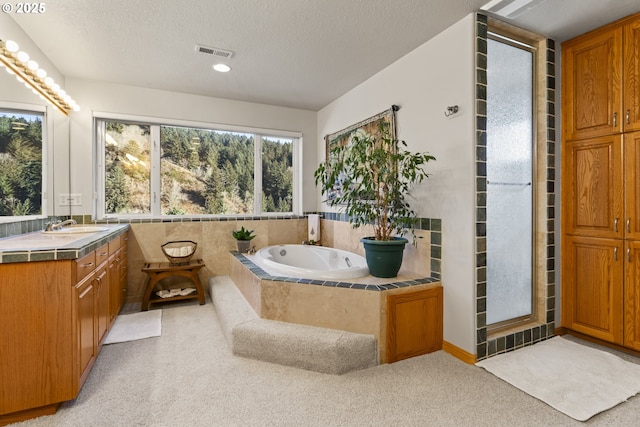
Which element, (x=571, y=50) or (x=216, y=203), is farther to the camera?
(x=216, y=203)

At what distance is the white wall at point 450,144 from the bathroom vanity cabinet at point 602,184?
3.41ft

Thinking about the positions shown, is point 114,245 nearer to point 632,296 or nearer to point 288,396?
point 288,396

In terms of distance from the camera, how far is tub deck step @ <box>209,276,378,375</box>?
2.01m

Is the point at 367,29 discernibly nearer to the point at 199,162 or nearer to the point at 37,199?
the point at 199,162

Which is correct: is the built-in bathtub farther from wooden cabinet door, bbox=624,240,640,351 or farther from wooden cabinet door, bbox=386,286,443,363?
wooden cabinet door, bbox=624,240,640,351

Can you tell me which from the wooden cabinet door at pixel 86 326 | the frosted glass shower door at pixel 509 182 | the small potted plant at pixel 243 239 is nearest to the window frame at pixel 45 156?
the wooden cabinet door at pixel 86 326

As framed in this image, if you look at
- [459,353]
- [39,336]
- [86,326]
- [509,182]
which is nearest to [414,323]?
[459,353]

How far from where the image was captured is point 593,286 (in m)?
2.37

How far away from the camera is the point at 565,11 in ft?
6.81

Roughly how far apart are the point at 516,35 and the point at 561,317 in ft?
7.45

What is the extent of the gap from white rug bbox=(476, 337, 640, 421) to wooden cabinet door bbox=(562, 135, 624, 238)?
89cm

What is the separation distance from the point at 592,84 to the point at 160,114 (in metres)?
4.04

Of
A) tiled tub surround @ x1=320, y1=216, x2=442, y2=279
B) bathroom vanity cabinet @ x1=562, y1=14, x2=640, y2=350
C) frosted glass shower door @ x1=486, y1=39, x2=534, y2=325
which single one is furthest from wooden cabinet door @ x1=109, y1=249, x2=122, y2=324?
bathroom vanity cabinet @ x1=562, y1=14, x2=640, y2=350

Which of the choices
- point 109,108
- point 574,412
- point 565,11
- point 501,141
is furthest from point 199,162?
point 574,412
